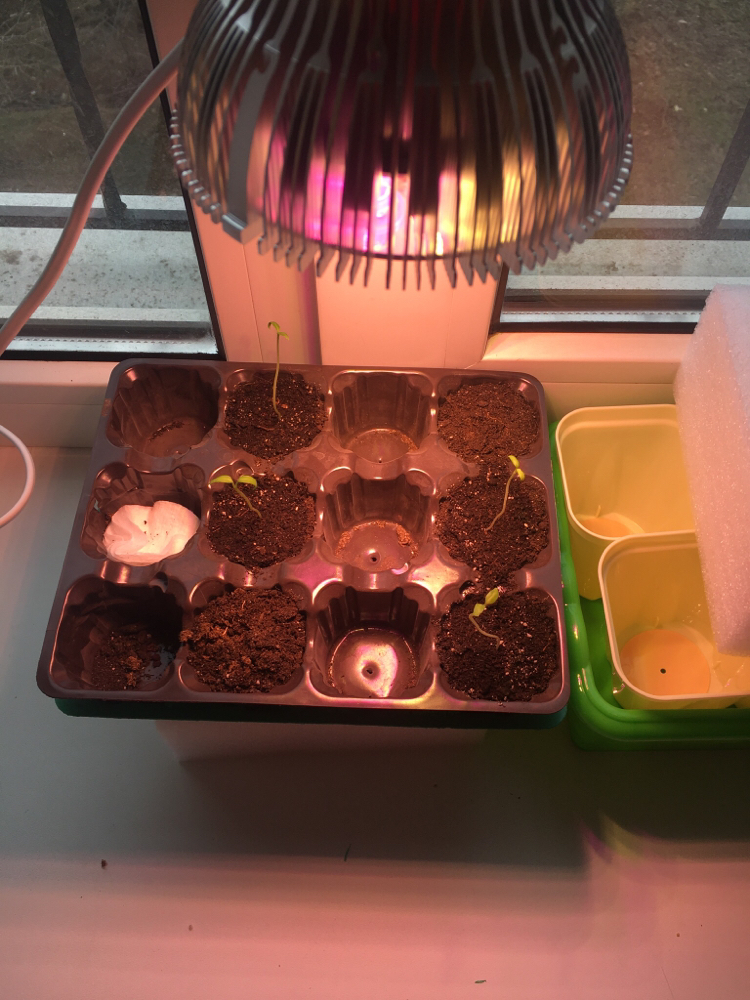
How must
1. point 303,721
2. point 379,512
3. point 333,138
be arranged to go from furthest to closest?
1. point 379,512
2. point 303,721
3. point 333,138

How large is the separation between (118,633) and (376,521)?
1.41ft

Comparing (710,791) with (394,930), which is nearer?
(394,930)

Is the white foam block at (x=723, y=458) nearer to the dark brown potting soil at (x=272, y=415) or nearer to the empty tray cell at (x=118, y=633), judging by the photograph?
the dark brown potting soil at (x=272, y=415)

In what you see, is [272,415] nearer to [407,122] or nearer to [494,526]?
[494,526]

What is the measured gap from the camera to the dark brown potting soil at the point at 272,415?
1.11 meters

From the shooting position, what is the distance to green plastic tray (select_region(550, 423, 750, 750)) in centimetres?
102

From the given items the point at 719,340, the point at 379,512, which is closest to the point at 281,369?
the point at 379,512

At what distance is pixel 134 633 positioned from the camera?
1.07 metres

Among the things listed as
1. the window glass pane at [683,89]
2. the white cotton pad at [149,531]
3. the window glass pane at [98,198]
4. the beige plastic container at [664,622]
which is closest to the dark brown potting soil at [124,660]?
the white cotton pad at [149,531]

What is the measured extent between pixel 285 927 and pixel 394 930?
0.15 meters

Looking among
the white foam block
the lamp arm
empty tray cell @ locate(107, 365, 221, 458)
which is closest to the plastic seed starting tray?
empty tray cell @ locate(107, 365, 221, 458)

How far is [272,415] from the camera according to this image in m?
1.12

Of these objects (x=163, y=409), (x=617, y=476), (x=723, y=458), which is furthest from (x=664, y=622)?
(x=163, y=409)

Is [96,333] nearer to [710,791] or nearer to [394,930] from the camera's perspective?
[394,930]
